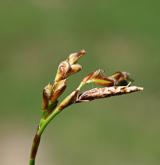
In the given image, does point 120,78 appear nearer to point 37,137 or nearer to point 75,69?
point 75,69

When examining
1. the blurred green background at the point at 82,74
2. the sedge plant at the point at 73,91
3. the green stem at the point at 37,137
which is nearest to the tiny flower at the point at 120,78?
the sedge plant at the point at 73,91

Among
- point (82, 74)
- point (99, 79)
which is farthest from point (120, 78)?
Result: point (82, 74)

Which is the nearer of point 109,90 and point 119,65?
point 109,90

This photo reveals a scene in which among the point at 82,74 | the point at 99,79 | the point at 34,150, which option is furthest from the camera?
the point at 82,74

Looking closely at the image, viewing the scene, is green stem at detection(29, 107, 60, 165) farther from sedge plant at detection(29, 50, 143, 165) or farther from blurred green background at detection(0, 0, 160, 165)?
blurred green background at detection(0, 0, 160, 165)

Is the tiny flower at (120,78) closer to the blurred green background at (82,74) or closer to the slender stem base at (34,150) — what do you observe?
the slender stem base at (34,150)

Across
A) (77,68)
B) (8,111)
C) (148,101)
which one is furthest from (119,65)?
(77,68)

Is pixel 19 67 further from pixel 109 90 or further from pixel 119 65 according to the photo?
pixel 109 90
